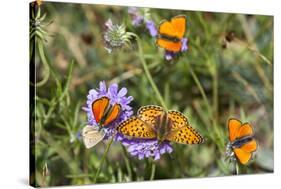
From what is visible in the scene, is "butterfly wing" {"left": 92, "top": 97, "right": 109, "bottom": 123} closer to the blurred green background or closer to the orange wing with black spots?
the blurred green background

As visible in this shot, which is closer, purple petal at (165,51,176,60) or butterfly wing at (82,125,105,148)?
butterfly wing at (82,125,105,148)

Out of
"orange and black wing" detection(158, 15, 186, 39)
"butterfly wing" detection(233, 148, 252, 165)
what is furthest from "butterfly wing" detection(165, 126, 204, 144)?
"orange and black wing" detection(158, 15, 186, 39)

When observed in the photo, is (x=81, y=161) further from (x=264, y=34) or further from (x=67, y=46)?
(x=264, y=34)

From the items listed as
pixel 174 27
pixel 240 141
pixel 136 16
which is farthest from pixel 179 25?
pixel 240 141

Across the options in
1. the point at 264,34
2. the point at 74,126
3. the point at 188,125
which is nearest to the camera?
the point at 74,126

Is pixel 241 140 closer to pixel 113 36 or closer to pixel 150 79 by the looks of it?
pixel 150 79

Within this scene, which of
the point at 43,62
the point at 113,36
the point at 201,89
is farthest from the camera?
the point at 201,89

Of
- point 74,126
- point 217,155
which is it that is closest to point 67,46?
point 74,126
